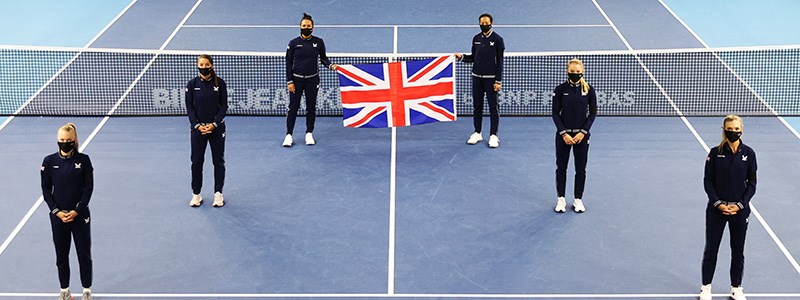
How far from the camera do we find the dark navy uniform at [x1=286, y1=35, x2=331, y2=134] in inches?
628

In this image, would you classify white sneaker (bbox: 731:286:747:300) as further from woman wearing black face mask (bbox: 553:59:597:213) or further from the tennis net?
the tennis net

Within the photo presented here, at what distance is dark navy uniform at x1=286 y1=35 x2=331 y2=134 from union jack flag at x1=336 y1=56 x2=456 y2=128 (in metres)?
0.54

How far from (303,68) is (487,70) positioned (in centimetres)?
251

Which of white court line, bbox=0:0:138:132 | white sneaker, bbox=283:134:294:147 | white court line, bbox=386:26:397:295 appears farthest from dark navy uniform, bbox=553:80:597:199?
white court line, bbox=0:0:138:132

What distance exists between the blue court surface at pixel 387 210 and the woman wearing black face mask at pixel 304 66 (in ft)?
2.06

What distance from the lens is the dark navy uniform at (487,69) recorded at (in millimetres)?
15859

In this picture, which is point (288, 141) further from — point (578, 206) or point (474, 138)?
point (578, 206)

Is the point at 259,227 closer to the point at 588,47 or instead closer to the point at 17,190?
the point at 17,190

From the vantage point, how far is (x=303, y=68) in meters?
A: 16.0

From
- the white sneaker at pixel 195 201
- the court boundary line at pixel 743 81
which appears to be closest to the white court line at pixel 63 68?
the white sneaker at pixel 195 201

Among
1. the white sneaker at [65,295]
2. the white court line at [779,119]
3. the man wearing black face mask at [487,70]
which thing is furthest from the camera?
the man wearing black face mask at [487,70]

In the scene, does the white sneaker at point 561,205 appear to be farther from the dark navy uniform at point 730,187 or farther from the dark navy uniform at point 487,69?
the dark navy uniform at point 730,187

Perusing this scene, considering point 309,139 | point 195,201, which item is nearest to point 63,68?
point 309,139

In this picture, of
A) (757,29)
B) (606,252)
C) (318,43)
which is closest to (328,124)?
(318,43)
